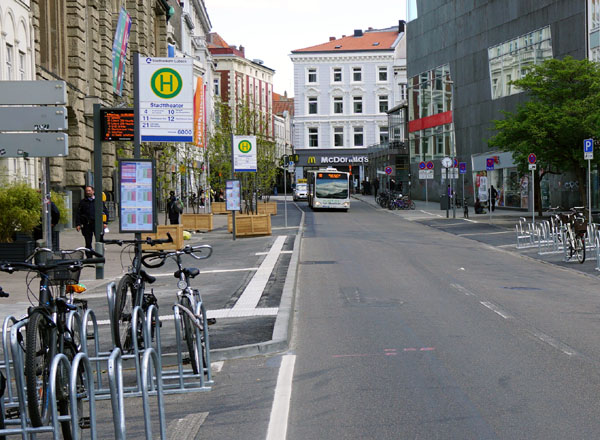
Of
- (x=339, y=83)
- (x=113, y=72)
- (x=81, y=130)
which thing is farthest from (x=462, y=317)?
(x=339, y=83)

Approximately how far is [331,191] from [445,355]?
48.6 m

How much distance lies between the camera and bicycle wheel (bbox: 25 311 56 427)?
5383 millimetres

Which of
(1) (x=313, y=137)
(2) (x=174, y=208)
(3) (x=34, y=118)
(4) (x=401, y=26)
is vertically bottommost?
(2) (x=174, y=208)

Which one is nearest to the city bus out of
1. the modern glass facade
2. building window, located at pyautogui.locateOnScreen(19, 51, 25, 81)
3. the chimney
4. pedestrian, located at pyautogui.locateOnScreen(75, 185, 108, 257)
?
the modern glass facade

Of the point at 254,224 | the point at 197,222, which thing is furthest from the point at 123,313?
the point at 197,222

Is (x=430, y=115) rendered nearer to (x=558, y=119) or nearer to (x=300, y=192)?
(x=300, y=192)

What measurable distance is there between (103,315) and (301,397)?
5.91 m

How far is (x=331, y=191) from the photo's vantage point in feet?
188

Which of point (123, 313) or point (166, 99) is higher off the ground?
point (166, 99)

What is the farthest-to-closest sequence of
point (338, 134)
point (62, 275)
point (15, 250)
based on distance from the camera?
point (338, 134)
point (15, 250)
point (62, 275)

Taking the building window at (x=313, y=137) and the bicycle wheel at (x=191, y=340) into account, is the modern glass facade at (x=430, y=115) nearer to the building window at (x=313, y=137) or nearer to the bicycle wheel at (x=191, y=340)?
the building window at (x=313, y=137)

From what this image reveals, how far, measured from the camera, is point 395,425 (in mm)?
6223

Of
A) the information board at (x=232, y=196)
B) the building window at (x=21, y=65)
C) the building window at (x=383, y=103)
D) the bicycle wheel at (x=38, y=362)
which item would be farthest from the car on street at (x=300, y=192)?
the bicycle wheel at (x=38, y=362)

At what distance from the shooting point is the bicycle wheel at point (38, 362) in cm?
538
